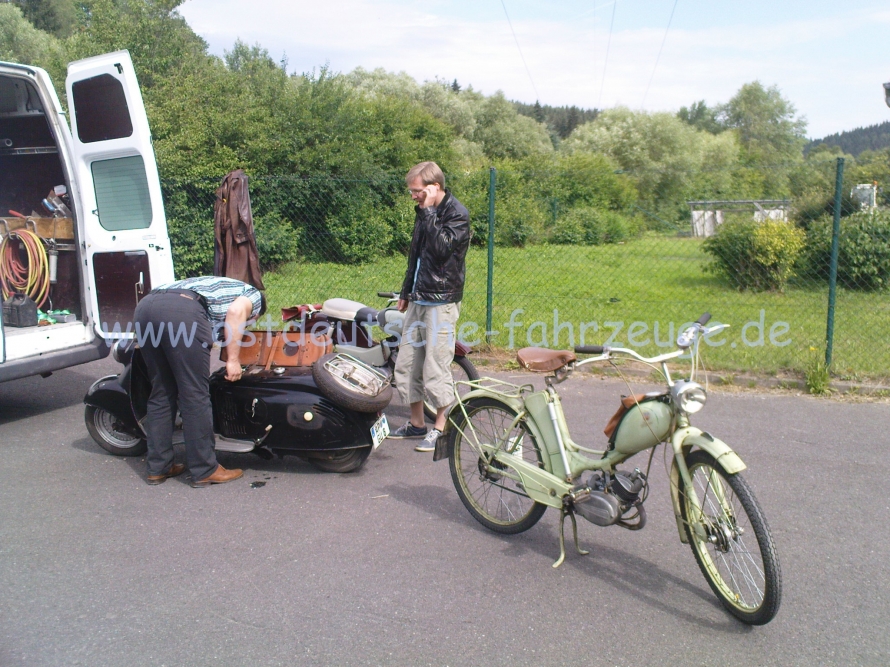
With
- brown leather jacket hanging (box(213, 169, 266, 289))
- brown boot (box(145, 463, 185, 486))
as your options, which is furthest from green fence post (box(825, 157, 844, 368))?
brown boot (box(145, 463, 185, 486))

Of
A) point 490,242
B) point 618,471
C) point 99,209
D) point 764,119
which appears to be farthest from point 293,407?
point 764,119

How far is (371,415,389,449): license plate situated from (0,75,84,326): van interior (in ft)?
10.6

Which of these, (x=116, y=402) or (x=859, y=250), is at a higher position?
(x=859, y=250)

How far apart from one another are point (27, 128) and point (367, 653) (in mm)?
6596

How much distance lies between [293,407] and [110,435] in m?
1.54

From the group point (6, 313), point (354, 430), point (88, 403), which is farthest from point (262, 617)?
point (6, 313)

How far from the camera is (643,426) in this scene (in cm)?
337

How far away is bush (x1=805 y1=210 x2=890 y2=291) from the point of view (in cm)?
805

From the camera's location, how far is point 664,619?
126 inches

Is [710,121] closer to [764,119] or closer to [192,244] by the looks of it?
[764,119]

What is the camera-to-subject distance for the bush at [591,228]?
841 centimetres

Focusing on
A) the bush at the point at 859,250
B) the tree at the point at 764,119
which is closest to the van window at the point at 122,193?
the bush at the point at 859,250

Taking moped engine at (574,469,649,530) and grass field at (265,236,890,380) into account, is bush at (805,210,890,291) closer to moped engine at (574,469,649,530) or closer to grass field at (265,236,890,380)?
grass field at (265,236,890,380)

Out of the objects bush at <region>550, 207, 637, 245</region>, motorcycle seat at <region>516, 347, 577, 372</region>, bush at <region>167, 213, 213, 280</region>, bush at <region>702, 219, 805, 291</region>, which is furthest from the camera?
bush at <region>167, 213, 213, 280</region>
